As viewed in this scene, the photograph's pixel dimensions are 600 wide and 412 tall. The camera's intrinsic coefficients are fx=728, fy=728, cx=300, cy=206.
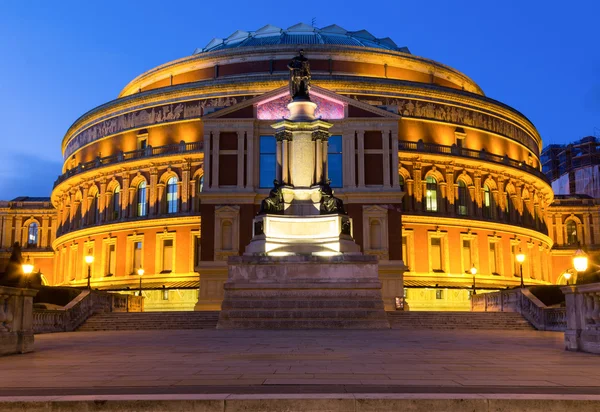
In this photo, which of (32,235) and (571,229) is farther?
(32,235)

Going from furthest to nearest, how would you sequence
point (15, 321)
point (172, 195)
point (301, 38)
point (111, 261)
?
point (301, 38) → point (111, 261) → point (172, 195) → point (15, 321)

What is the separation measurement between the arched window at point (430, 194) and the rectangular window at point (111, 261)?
28534mm

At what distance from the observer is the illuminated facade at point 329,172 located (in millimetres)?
54312

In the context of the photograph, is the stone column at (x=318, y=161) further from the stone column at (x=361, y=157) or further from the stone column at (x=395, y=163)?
the stone column at (x=395, y=163)

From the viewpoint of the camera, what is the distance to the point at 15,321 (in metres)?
17.5

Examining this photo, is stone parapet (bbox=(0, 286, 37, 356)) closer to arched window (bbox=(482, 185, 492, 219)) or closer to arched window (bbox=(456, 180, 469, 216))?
arched window (bbox=(456, 180, 469, 216))

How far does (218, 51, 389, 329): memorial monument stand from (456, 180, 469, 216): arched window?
3273cm

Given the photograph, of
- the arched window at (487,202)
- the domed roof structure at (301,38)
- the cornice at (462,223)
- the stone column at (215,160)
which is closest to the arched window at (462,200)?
the cornice at (462,223)

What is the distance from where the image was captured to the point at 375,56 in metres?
69.7

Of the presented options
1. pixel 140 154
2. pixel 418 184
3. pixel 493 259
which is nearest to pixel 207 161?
pixel 140 154

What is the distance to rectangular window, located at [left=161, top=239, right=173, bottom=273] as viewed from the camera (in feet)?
209

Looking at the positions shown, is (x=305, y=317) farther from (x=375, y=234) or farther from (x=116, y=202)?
(x=116, y=202)


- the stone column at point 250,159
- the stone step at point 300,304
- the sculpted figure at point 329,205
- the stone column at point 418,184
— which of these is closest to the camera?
the stone step at point 300,304

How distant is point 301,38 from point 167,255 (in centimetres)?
2651
